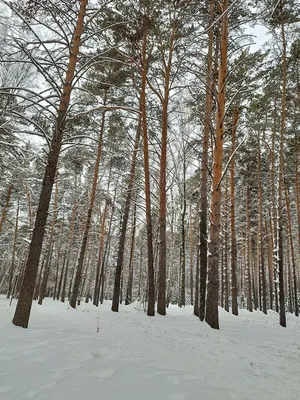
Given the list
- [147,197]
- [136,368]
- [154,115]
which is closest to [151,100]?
[154,115]

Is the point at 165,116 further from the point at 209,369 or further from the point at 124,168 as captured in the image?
the point at 209,369

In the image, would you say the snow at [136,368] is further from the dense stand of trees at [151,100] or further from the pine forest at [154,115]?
the dense stand of trees at [151,100]

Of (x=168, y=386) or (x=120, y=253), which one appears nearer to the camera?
(x=168, y=386)

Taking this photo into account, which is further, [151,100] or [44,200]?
[151,100]

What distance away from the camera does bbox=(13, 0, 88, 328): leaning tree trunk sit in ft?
15.8

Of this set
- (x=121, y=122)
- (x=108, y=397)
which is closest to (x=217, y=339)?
(x=108, y=397)

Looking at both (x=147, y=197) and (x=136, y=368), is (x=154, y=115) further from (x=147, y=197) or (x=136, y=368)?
(x=136, y=368)

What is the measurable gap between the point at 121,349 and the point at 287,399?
7.27 feet

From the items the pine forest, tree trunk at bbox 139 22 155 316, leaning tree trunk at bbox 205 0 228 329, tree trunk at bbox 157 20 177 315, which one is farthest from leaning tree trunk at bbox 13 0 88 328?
tree trunk at bbox 157 20 177 315

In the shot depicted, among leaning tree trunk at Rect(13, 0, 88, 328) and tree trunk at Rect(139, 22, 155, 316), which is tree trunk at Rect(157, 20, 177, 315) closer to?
tree trunk at Rect(139, 22, 155, 316)

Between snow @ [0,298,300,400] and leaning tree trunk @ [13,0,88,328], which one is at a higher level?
leaning tree trunk @ [13,0,88,328]

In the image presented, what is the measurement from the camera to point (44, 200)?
5.23 m

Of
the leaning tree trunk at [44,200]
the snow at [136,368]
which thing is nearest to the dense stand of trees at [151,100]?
the leaning tree trunk at [44,200]

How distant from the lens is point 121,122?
12422 mm
